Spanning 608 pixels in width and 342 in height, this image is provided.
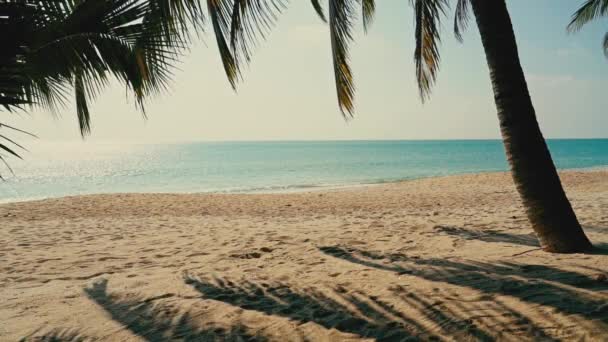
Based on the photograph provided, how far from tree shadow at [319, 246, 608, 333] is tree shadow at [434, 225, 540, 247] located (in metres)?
1.18

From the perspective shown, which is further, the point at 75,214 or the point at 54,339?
the point at 75,214

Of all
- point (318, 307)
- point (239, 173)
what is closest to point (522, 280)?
point (318, 307)

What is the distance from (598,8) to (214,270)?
1433cm

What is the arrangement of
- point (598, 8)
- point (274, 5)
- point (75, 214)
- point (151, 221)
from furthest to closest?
point (598, 8)
point (75, 214)
point (151, 221)
point (274, 5)

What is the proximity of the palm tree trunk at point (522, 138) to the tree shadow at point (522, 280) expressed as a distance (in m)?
0.55

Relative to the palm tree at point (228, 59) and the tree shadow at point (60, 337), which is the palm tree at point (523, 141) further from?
the tree shadow at point (60, 337)

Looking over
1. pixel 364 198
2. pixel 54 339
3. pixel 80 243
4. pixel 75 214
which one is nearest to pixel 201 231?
pixel 80 243

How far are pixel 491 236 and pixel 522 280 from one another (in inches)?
86.3

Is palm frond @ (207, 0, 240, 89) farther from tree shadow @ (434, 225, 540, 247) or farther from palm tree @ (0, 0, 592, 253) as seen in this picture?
tree shadow @ (434, 225, 540, 247)

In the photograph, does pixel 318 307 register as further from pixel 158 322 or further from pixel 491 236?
pixel 491 236

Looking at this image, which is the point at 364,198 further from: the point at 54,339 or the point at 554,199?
the point at 54,339

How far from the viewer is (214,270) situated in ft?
14.4

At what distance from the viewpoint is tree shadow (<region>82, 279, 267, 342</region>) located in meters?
2.74

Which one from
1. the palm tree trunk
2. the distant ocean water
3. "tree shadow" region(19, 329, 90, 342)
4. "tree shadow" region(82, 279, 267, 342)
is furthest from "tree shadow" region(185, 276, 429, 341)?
the distant ocean water
